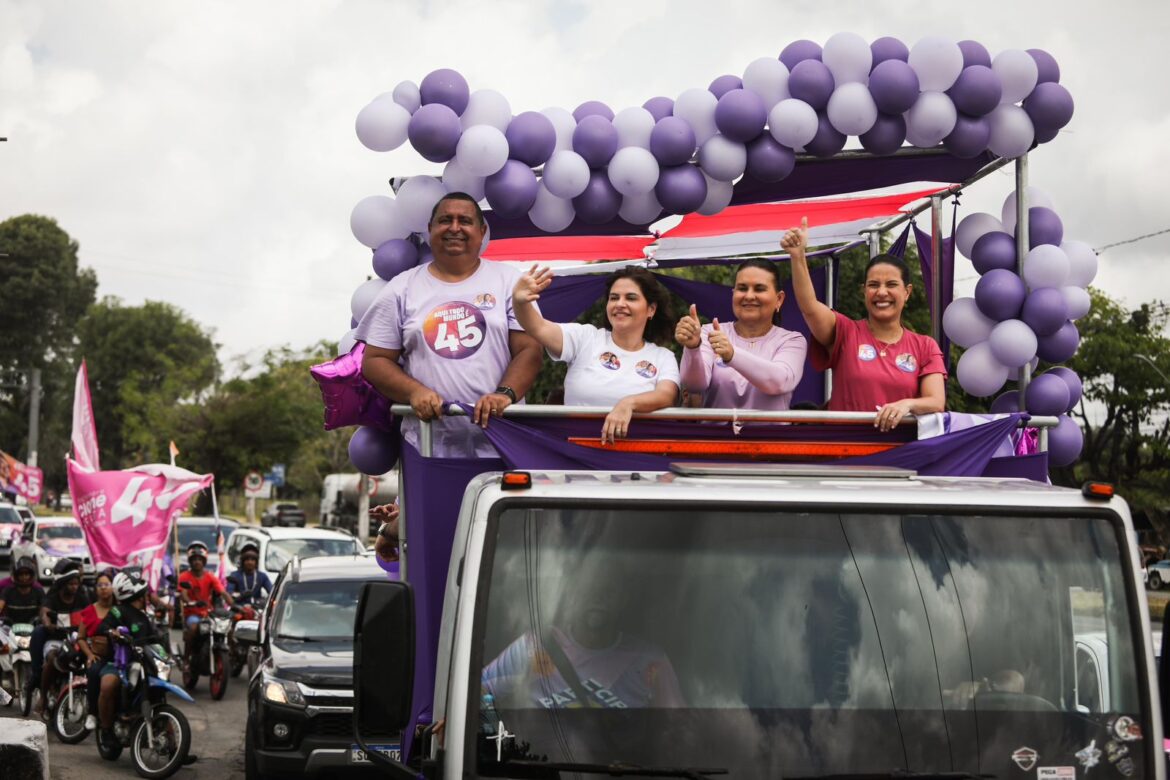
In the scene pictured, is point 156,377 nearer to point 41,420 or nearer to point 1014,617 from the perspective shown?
point 41,420

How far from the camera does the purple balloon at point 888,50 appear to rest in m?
6.98

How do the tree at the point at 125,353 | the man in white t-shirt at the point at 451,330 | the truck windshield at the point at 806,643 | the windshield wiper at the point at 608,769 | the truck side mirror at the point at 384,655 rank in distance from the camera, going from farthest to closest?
the tree at the point at 125,353, the man in white t-shirt at the point at 451,330, the truck side mirror at the point at 384,655, the truck windshield at the point at 806,643, the windshield wiper at the point at 608,769

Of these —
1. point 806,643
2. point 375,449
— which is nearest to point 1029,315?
point 375,449

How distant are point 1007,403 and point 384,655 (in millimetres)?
3999

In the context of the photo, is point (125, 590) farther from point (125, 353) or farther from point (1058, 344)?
point (125, 353)

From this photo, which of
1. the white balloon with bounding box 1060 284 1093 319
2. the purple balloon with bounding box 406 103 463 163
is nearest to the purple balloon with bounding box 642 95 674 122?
the purple balloon with bounding box 406 103 463 163

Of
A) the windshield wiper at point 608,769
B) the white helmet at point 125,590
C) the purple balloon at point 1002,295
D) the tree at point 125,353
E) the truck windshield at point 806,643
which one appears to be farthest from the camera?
the tree at point 125,353

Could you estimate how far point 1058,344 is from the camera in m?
6.75

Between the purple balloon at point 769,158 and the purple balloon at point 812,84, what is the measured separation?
24 centimetres

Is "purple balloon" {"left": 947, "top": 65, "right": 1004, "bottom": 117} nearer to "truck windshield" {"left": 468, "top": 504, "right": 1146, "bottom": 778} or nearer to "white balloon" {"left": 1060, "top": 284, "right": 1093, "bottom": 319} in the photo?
"white balloon" {"left": 1060, "top": 284, "right": 1093, "bottom": 319}

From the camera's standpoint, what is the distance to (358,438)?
20.3 feet

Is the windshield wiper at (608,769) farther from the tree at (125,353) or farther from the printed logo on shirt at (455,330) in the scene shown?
the tree at (125,353)

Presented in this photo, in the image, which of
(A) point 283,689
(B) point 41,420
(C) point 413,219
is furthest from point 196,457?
(C) point 413,219

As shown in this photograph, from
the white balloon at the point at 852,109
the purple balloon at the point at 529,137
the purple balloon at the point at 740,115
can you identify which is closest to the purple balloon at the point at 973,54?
the white balloon at the point at 852,109
